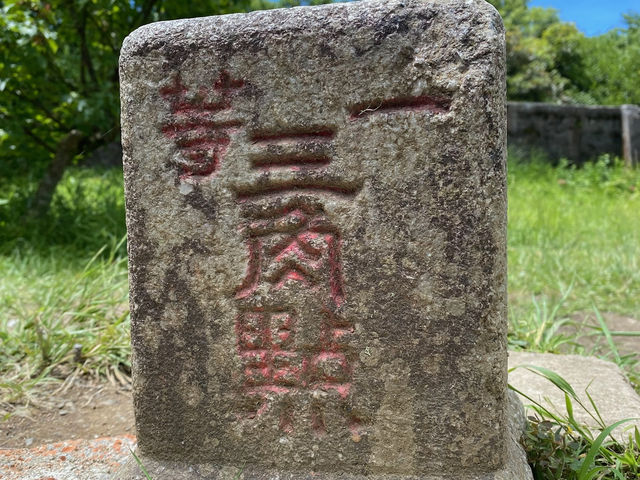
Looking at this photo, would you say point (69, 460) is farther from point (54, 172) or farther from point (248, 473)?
point (54, 172)

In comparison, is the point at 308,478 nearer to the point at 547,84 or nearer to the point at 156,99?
the point at 156,99

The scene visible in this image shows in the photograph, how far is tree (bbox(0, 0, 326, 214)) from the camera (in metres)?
3.26

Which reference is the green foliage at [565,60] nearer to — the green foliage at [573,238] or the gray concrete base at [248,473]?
the green foliage at [573,238]

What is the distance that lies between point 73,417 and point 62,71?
2.54 meters

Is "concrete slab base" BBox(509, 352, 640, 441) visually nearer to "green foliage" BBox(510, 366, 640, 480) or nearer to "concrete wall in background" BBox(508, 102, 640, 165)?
"green foliage" BBox(510, 366, 640, 480)

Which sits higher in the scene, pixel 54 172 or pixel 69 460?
pixel 54 172

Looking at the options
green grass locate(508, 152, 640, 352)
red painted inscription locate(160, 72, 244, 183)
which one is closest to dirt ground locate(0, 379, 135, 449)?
red painted inscription locate(160, 72, 244, 183)

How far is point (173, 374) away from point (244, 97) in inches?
22.3

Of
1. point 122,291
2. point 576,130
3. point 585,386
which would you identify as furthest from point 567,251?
point 576,130

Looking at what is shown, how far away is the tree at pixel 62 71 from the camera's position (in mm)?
3258

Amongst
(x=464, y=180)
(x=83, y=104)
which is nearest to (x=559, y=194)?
(x=83, y=104)

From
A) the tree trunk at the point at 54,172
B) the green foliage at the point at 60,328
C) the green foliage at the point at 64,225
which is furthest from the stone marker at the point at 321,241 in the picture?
the tree trunk at the point at 54,172

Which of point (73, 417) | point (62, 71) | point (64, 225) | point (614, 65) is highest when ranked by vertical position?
point (614, 65)

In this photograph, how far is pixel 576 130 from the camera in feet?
22.1
